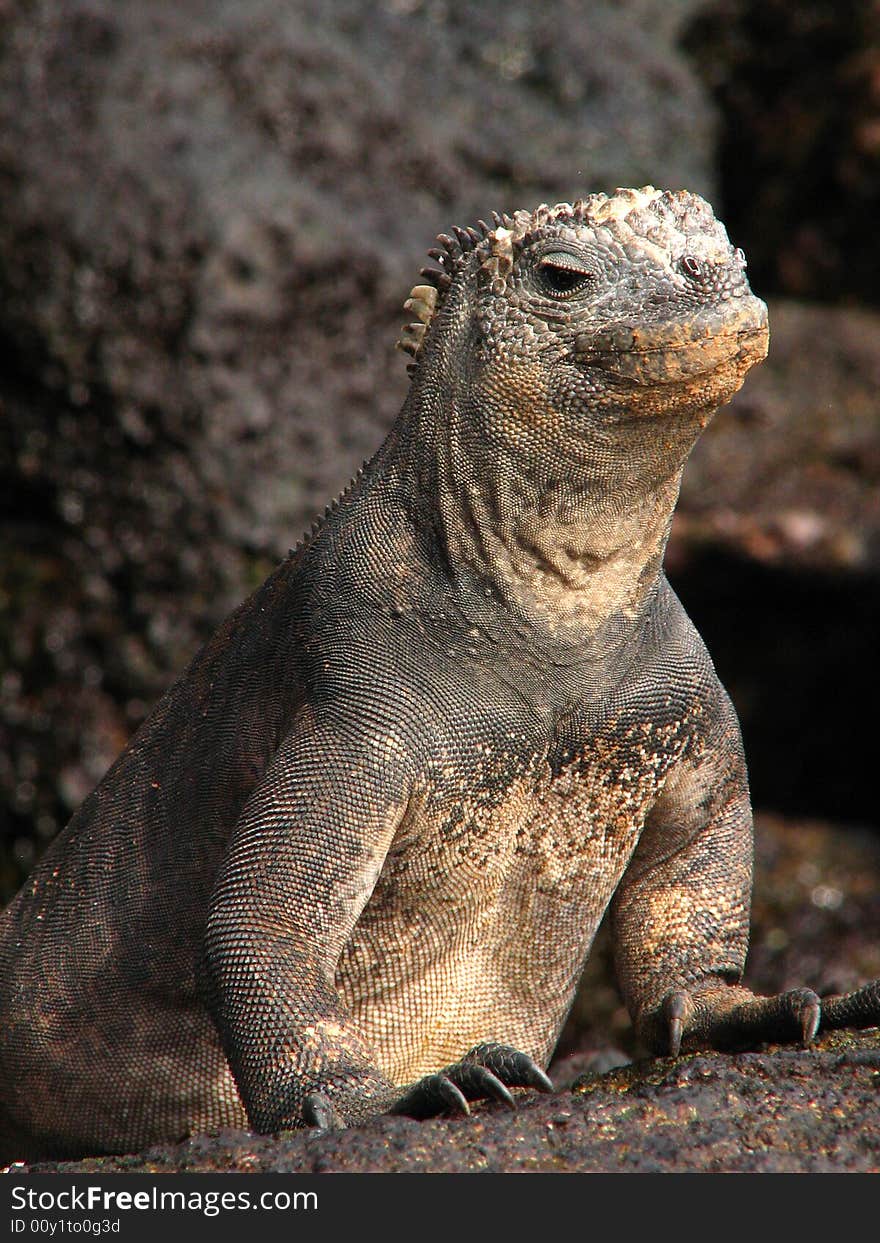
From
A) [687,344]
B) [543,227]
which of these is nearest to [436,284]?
[543,227]

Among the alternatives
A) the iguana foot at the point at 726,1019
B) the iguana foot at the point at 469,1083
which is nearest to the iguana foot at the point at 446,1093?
the iguana foot at the point at 469,1083

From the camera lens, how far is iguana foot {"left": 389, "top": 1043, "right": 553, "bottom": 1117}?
140 inches

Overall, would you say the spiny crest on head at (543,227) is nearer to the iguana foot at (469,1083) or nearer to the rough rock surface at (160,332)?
the iguana foot at (469,1083)

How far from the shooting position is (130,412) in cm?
956

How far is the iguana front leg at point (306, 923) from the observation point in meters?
3.75

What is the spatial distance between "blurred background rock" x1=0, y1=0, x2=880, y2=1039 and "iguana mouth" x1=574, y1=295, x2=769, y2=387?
228 inches

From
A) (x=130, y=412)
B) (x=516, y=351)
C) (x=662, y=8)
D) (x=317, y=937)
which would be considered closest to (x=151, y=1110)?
(x=317, y=937)

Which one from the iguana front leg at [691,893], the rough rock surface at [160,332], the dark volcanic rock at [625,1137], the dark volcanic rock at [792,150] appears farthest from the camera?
the dark volcanic rock at [792,150]

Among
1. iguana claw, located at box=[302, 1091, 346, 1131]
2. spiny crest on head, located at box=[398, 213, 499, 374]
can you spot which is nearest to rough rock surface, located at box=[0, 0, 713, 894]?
spiny crest on head, located at box=[398, 213, 499, 374]

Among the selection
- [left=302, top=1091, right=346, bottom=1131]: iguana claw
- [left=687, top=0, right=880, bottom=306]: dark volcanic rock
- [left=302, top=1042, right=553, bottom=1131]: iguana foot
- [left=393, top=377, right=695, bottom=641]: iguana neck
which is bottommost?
[left=302, top=1091, right=346, bottom=1131]: iguana claw

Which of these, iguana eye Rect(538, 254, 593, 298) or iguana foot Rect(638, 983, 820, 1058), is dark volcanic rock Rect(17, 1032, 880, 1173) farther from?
iguana eye Rect(538, 254, 593, 298)

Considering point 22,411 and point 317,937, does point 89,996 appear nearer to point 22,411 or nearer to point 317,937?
point 317,937

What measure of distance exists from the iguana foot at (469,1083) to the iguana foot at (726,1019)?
0.75m
